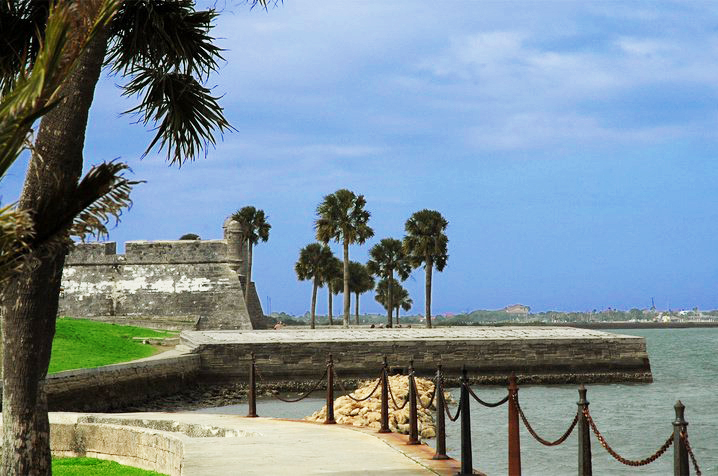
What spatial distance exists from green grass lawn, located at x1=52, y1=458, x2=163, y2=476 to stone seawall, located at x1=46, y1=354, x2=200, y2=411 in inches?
335

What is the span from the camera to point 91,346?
27.8 metres

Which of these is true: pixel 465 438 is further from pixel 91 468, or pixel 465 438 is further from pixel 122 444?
pixel 122 444

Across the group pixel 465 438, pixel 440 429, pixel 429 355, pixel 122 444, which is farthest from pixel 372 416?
pixel 429 355

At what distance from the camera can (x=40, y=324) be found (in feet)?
30.2

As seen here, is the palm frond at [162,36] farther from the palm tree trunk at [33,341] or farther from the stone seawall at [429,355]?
the stone seawall at [429,355]

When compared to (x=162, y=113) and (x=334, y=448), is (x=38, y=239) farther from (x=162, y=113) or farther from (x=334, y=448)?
(x=162, y=113)

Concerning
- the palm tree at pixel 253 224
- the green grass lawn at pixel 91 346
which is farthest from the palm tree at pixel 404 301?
the green grass lawn at pixel 91 346

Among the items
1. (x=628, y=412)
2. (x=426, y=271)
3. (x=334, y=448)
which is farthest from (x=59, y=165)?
(x=426, y=271)

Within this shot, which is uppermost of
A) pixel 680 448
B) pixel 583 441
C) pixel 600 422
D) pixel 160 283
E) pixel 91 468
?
pixel 160 283

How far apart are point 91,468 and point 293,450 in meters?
2.55

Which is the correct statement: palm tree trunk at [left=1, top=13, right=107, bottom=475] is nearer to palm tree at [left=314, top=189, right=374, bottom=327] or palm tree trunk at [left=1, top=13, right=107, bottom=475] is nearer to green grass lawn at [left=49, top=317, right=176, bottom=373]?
green grass lawn at [left=49, top=317, right=176, bottom=373]

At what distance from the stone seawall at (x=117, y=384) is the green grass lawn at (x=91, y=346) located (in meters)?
0.96

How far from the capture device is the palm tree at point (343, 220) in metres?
60.8

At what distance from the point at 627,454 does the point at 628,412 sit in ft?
25.9
